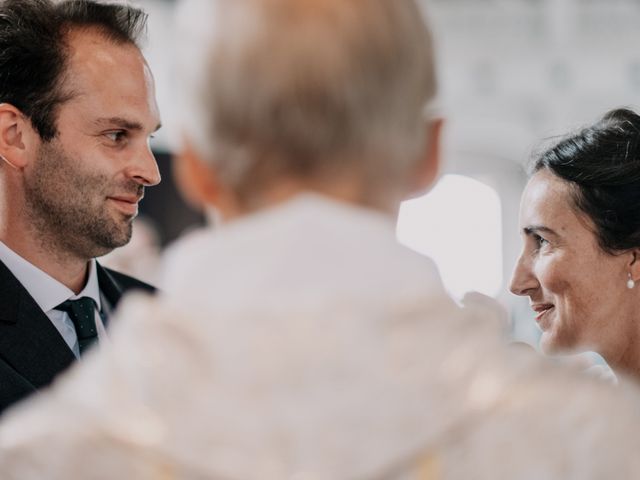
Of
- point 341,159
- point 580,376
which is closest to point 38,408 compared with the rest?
point 341,159

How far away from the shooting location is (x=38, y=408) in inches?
45.3

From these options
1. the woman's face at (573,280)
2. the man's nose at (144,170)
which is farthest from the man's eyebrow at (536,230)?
the man's nose at (144,170)

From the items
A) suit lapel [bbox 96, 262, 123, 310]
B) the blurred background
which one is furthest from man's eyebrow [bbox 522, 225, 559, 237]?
the blurred background

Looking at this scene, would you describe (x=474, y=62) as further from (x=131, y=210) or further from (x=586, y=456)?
(x=586, y=456)

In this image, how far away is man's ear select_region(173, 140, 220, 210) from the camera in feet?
3.99

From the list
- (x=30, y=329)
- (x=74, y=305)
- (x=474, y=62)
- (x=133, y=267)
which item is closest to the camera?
(x=30, y=329)

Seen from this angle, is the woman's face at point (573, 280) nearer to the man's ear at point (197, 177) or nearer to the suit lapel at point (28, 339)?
the suit lapel at point (28, 339)

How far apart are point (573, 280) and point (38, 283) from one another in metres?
1.52

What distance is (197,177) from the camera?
123 cm

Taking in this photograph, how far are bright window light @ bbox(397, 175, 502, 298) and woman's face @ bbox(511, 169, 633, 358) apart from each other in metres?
12.5

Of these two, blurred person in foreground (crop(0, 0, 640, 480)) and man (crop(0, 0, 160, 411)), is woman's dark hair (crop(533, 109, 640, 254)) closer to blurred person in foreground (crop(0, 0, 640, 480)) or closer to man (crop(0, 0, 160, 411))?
man (crop(0, 0, 160, 411))

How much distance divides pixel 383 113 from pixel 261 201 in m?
0.16

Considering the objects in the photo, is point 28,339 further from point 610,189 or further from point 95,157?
point 610,189

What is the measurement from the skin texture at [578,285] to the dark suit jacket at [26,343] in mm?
1397
